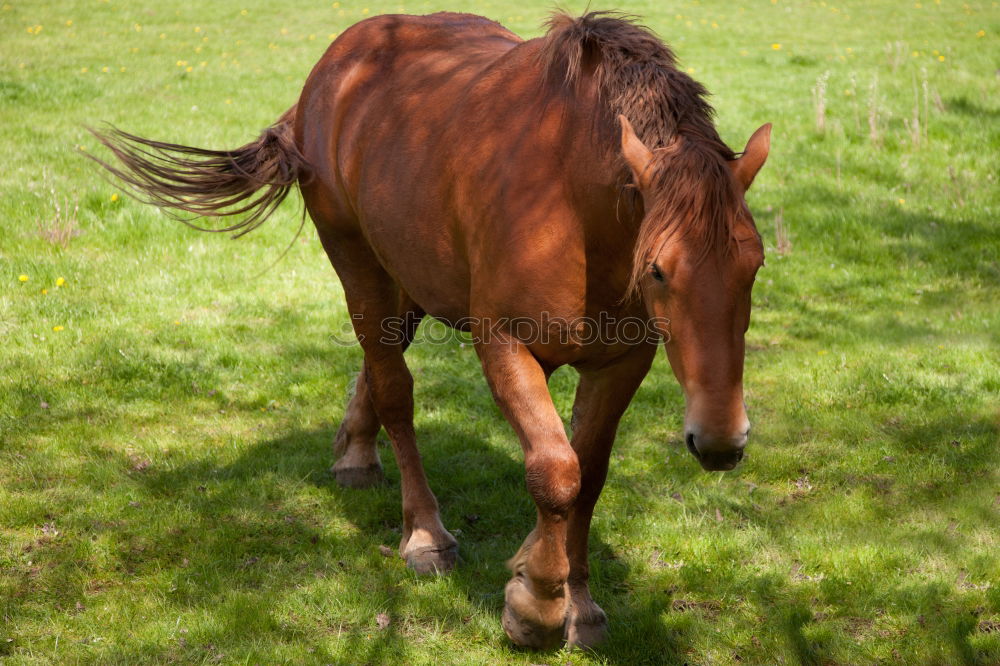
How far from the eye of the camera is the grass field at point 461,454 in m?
3.87

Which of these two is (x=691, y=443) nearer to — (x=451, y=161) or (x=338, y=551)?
(x=451, y=161)

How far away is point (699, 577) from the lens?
4.21m

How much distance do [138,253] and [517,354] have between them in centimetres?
521

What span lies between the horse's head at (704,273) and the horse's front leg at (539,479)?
66 cm

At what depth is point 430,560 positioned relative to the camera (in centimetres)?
434

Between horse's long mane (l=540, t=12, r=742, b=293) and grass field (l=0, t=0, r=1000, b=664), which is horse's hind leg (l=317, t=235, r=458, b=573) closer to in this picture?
grass field (l=0, t=0, r=1000, b=664)

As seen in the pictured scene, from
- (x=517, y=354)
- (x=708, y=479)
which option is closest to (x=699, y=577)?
(x=708, y=479)

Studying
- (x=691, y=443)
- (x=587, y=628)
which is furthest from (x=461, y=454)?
(x=691, y=443)

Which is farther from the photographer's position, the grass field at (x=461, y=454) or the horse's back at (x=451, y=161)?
the grass field at (x=461, y=454)

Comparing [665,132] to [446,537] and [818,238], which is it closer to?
[446,537]

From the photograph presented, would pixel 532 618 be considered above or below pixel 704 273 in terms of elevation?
below

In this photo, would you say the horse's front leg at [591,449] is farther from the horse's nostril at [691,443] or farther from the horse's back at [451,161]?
the horse's nostril at [691,443]

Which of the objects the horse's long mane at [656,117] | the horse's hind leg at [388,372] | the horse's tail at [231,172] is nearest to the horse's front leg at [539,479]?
the horse's long mane at [656,117]

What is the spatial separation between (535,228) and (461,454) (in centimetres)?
231
